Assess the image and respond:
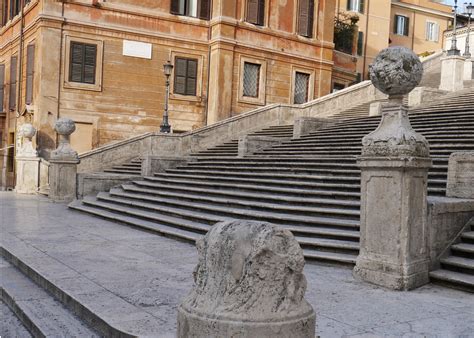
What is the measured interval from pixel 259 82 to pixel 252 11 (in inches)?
130

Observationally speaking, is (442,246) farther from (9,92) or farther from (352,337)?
(9,92)

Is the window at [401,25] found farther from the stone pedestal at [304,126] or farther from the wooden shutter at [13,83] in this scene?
the wooden shutter at [13,83]

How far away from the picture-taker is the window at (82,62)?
2330cm

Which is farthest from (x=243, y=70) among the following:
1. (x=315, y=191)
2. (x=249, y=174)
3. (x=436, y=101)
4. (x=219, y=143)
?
(x=315, y=191)

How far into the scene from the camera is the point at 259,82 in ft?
88.2

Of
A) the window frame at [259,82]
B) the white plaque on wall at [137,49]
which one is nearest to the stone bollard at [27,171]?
the white plaque on wall at [137,49]

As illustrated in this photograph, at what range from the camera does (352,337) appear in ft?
15.7

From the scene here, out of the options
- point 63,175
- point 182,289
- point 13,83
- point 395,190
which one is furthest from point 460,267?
point 13,83

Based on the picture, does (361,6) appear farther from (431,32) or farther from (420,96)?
(420,96)

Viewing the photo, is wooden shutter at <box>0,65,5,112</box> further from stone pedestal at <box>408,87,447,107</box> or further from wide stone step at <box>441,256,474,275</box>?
wide stone step at <box>441,256,474,275</box>

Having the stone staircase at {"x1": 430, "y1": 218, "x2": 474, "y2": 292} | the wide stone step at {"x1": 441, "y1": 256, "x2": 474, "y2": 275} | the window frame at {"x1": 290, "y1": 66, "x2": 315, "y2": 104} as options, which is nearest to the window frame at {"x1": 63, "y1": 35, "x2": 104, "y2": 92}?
the window frame at {"x1": 290, "y1": 66, "x2": 315, "y2": 104}

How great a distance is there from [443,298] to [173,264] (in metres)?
3.58

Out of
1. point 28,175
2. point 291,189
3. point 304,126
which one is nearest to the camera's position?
point 291,189

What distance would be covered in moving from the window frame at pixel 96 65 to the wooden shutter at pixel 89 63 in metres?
0.12
